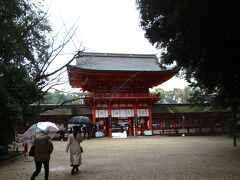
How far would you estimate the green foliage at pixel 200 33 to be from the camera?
10008 mm

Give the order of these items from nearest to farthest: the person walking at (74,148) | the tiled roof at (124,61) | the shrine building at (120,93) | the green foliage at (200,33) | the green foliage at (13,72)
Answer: the green foliage at (200,33) < the person walking at (74,148) < the green foliage at (13,72) < the shrine building at (120,93) < the tiled roof at (124,61)

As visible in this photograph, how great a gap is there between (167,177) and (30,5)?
28.2 feet

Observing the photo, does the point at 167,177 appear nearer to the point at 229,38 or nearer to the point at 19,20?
the point at 229,38

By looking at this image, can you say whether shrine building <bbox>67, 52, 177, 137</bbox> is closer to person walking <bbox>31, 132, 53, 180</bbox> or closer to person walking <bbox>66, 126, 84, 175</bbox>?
person walking <bbox>66, 126, 84, 175</bbox>

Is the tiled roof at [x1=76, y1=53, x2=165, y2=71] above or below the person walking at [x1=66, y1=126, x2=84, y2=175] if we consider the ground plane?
above

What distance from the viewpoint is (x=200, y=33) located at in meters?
11.2

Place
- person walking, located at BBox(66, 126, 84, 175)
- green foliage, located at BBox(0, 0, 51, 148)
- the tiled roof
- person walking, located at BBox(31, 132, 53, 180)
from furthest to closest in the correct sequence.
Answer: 1. the tiled roof
2. green foliage, located at BBox(0, 0, 51, 148)
3. person walking, located at BBox(66, 126, 84, 175)
4. person walking, located at BBox(31, 132, 53, 180)

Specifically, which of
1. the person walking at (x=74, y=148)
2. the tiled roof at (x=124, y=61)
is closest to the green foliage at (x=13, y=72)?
the person walking at (x=74, y=148)

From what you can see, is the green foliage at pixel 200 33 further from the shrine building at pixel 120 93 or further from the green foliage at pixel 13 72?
the shrine building at pixel 120 93

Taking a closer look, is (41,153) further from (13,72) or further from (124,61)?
(124,61)

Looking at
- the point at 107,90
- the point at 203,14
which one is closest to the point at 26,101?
the point at 203,14

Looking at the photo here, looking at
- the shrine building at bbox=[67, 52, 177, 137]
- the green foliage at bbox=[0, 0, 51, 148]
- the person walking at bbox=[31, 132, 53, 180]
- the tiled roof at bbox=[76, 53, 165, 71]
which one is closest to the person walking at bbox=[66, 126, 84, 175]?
the person walking at bbox=[31, 132, 53, 180]

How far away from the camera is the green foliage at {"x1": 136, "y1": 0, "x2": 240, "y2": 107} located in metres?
10.0

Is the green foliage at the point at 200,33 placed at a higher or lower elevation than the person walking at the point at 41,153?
higher
